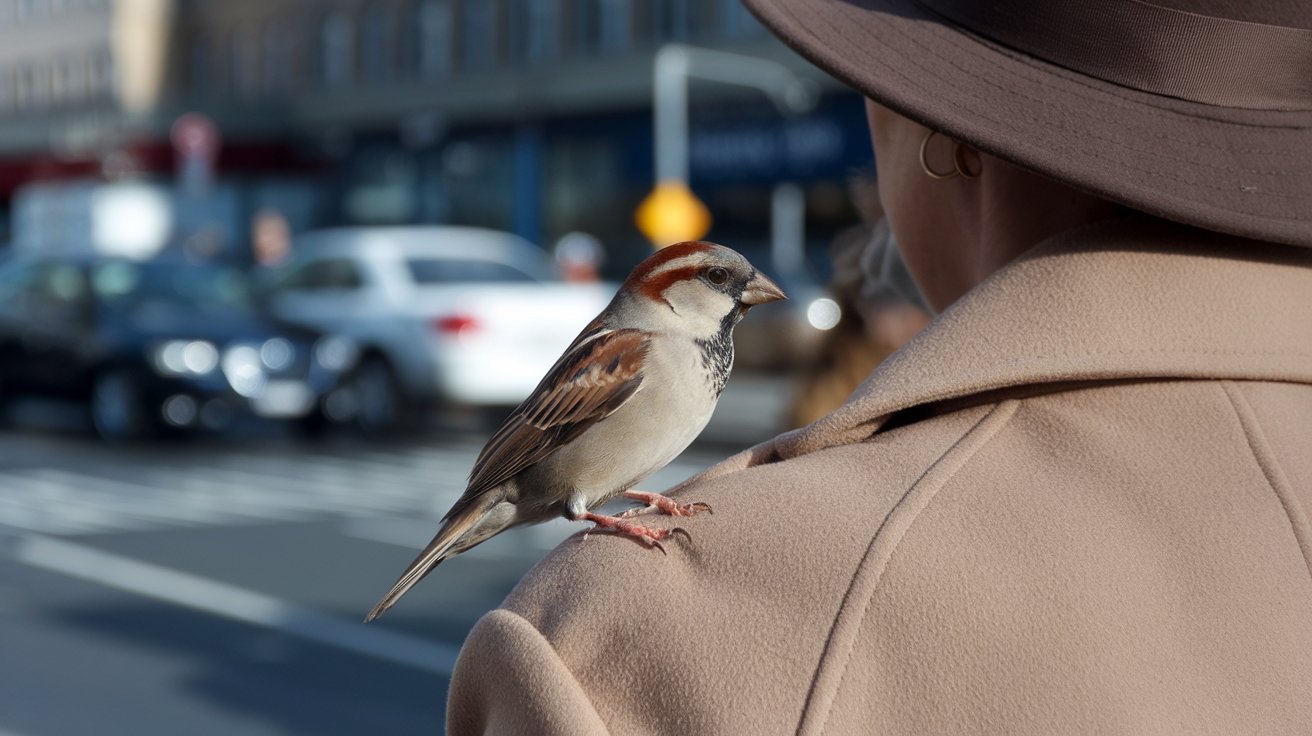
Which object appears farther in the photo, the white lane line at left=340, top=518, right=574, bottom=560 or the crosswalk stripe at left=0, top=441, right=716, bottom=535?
the crosswalk stripe at left=0, top=441, right=716, bottom=535

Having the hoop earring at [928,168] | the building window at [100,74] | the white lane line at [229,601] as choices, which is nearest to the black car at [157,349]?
the white lane line at [229,601]

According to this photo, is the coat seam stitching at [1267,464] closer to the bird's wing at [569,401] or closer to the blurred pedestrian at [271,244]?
the bird's wing at [569,401]

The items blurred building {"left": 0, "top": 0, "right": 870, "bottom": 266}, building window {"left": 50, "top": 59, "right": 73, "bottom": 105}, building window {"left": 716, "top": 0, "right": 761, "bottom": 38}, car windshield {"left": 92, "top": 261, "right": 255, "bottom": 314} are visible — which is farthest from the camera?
building window {"left": 50, "top": 59, "right": 73, "bottom": 105}

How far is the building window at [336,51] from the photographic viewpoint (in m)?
46.6

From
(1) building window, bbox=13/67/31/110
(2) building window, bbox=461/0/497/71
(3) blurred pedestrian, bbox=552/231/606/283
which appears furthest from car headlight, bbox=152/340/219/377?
(1) building window, bbox=13/67/31/110

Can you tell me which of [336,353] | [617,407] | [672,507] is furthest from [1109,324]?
[336,353]

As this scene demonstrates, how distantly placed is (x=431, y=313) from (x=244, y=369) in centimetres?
178

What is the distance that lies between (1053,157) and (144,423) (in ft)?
49.2

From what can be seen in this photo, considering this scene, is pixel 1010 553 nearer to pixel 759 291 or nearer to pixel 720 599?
pixel 720 599

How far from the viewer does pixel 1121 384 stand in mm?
1305

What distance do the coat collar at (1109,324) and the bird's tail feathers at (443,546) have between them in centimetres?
36

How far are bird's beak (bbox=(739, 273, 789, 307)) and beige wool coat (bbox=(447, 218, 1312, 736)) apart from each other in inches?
8.8

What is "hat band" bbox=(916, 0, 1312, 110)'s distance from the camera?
1341 millimetres

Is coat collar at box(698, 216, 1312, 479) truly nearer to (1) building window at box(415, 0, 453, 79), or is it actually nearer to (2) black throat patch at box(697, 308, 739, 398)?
(2) black throat patch at box(697, 308, 739, 398)
